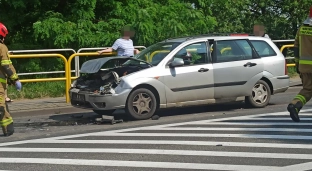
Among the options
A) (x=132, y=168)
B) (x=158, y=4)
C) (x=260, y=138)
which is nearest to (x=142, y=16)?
(x=158, y=4)

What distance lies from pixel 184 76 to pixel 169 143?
2950 millimetres

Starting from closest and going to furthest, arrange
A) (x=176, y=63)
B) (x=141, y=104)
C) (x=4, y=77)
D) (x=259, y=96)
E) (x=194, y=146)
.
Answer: (x=194, y=146) < (x=4, y=77) < (x=141, y=104) < (x=176, y=63) < (x=259, y=96)

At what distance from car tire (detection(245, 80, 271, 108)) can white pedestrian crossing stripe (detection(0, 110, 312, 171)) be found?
4.72 ft

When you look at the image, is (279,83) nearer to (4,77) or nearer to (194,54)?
(194,54)

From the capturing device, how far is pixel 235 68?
11711 mm

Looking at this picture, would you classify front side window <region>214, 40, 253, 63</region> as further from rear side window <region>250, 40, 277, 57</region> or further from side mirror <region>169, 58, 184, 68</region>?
side mirror <region>169, 58, 184, 68</region>

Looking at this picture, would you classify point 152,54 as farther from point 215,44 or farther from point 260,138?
point 260,138

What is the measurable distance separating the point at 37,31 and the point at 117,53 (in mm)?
4808

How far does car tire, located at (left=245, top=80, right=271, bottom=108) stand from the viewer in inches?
473

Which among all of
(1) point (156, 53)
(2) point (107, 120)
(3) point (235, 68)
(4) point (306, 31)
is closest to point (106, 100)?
(2) point (107, 120)

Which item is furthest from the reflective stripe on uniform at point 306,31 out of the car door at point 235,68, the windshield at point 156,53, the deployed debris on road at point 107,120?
the deployed debris on road at point 107,120

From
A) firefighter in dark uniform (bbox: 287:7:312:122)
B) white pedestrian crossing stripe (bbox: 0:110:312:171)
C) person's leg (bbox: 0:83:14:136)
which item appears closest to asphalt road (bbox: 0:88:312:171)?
white pedestrian crossing stripe (bbox: 0:110:312:171)

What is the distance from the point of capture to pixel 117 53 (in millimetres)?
14023

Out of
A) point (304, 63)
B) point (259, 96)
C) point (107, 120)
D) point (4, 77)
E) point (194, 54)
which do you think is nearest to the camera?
point (4, 77)
